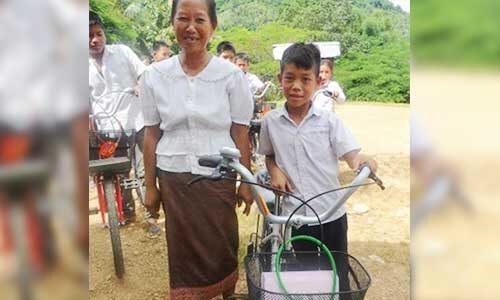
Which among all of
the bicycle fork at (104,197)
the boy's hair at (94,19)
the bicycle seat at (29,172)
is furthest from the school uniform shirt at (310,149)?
the bicycle seat at (29,172)

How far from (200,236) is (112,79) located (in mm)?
652

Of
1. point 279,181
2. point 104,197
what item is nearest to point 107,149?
point 104,197

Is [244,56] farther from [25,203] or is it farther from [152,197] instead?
[25,203]

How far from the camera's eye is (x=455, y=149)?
191cm

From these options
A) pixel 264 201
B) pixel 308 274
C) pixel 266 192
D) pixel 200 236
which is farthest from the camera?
pixel 200 236

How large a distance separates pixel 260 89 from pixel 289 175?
0.32 meters

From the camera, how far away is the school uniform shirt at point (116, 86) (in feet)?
6.23

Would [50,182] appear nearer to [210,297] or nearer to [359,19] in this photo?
[210,297]

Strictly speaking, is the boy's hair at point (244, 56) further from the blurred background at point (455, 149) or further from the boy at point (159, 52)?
the blurred background at point (455, 149)

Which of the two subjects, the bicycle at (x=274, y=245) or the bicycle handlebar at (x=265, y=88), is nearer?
the bicycle at (x=274, y=245)

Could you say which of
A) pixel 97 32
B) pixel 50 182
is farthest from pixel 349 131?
pixel 50 182

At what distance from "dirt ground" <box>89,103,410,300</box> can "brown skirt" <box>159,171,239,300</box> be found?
0.04 metres

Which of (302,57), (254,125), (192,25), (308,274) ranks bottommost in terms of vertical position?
(308,274)

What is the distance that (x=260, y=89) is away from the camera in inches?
74.2
